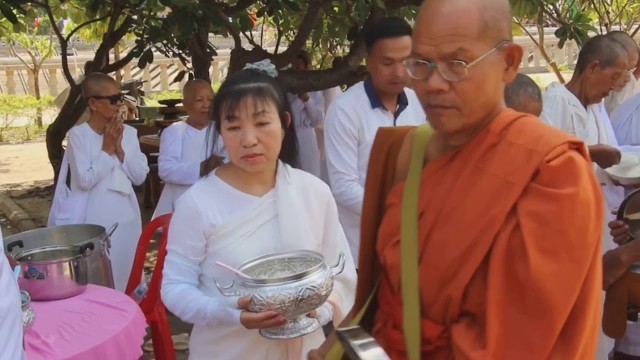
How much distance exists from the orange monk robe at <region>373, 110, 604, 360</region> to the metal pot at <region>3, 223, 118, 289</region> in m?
2.01

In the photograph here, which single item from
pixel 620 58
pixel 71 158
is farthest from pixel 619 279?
pixel 71 158

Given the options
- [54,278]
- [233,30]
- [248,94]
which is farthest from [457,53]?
[233,30]

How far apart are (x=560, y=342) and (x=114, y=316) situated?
5.98 feet

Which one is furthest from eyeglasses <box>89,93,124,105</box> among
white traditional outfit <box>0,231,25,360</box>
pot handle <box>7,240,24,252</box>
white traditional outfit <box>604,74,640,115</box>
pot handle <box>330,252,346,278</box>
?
white traditional outfit <box>604,74,640,115</box>

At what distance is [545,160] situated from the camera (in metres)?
1.34

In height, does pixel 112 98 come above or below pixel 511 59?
below

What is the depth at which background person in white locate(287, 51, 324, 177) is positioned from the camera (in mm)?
5609

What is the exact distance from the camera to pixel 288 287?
194 centimetres

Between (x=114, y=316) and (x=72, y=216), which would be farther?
(x=72, y=216)

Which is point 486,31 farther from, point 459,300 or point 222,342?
point 222,342

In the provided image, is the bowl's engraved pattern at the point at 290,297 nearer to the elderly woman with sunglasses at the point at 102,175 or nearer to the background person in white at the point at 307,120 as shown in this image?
the elderly woman with sunglasses at the point at 102,175

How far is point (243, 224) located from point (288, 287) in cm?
31

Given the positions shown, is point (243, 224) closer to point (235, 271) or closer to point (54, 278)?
point (235, 271)

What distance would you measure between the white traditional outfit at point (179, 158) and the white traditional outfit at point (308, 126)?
106cm
